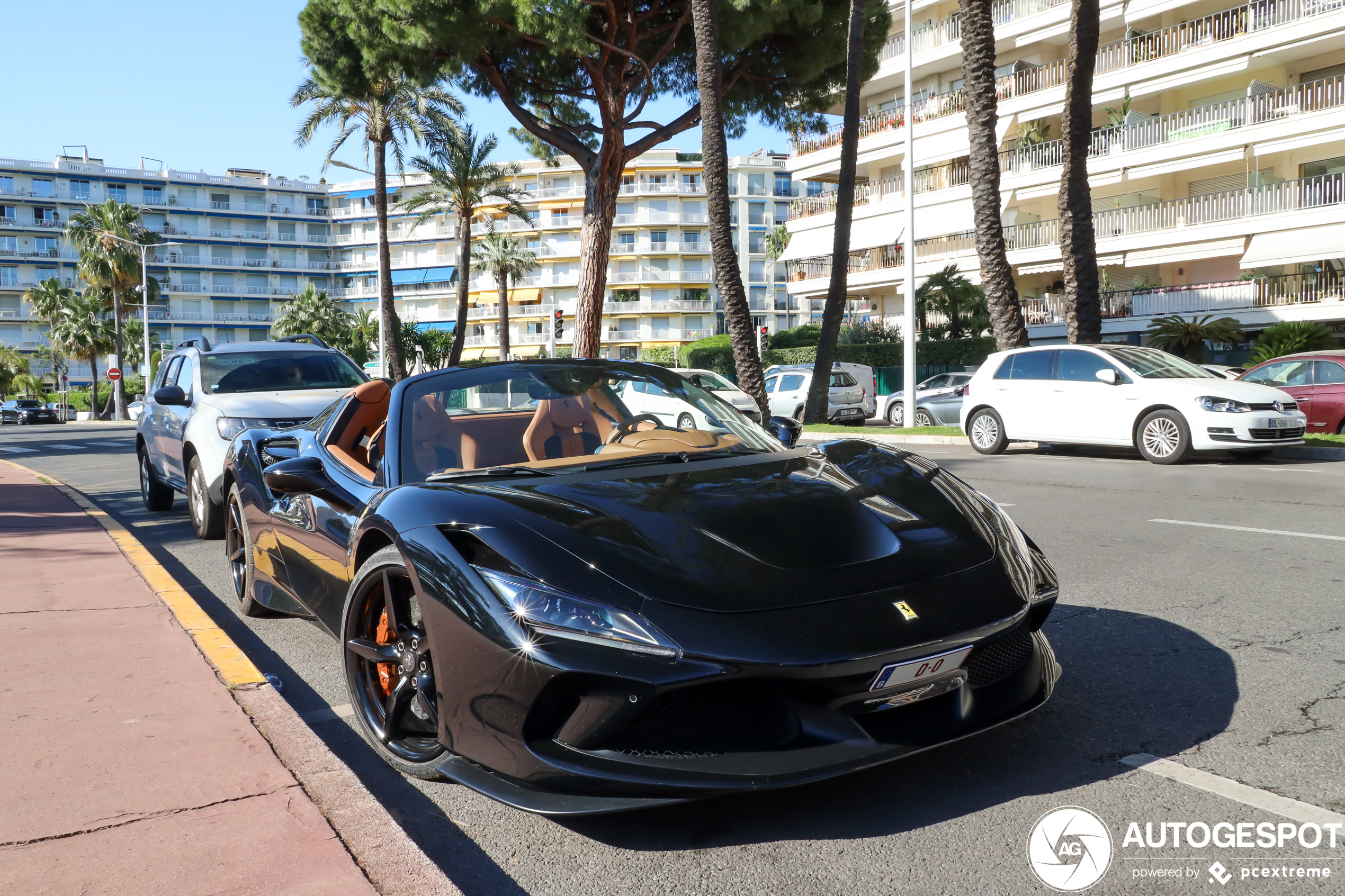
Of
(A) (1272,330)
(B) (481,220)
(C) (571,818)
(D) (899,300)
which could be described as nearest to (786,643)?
(C) (571,818)

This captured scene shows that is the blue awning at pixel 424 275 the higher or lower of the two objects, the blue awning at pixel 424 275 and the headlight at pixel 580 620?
the higher

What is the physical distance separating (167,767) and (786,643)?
2.02 metres

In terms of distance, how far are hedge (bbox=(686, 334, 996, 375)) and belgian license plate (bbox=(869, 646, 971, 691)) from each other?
27.6 m

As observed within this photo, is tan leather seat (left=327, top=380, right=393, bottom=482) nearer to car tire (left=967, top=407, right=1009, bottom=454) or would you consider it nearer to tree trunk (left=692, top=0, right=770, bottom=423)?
car tire (left=967, top=407, right=1009, bottom=454)

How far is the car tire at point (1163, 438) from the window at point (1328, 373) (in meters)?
3.97

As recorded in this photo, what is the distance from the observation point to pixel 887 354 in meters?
38.2

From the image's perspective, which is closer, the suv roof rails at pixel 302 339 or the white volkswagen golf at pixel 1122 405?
the suv roof rails at pixel 302 339

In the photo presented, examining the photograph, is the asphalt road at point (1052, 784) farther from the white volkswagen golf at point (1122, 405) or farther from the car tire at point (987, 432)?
the car tire at point (987, 432)

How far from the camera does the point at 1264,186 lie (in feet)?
100

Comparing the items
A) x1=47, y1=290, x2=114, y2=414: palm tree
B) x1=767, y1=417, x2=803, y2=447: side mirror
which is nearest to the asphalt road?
x1=767, y1=417, x2=803, y2=447: side mirror

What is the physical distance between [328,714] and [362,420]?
4.38 ft

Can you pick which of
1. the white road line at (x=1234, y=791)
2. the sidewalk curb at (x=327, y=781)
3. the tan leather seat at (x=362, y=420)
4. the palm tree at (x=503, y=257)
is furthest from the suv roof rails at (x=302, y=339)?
the palm tree at (x=503, y=257)

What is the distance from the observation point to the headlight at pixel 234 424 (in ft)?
25.0

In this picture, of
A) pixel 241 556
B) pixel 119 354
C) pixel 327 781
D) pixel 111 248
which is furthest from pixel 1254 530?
pixel 111 248
